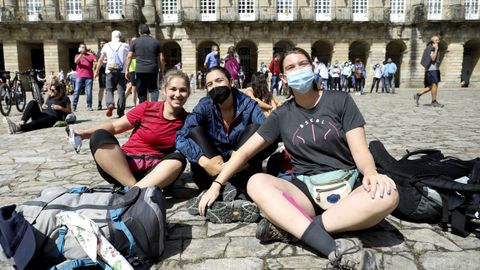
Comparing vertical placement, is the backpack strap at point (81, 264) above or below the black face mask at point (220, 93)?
below

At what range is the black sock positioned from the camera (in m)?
2.38

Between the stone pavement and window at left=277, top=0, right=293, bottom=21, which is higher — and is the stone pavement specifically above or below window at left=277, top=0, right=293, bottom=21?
below

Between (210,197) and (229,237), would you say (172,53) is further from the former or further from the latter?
(229,237)

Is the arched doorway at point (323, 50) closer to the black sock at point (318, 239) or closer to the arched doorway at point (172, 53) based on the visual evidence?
the arched doorway at point (172, 53)

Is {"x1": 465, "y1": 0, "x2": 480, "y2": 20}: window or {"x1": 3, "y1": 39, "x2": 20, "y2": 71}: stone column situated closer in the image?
{"x1": 3, "y1": 39, "x2": 20, "y2": 71}: stone column

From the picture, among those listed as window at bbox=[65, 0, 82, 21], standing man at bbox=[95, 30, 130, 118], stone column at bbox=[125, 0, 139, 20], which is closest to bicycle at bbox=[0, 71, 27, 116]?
standing man at bbox=[95, 30, 130, 118]

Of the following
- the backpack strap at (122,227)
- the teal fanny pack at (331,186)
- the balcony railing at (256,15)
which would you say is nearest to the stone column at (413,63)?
the balcony railing at (256,15)

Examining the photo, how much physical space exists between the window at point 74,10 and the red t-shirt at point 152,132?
29.4 metres

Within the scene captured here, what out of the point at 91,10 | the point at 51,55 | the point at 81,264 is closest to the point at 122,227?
the point at 81,264

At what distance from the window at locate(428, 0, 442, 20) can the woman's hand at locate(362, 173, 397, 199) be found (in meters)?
33.2

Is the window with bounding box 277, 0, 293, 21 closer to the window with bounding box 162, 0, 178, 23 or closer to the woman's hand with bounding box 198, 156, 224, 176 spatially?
the window with bounding box 162, 0, 178, 23

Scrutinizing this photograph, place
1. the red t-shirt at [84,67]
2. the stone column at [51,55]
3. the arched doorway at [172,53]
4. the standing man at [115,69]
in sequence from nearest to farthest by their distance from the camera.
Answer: the standing man at [115,69], the red t-shirt at [84,67], the stone column at [51,55], the arched doorway at [172,53]

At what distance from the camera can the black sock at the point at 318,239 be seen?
238 cm

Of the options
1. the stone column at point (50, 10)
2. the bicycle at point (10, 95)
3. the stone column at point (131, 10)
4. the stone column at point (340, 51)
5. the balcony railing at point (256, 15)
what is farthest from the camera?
the stone column at point (340, 51)
